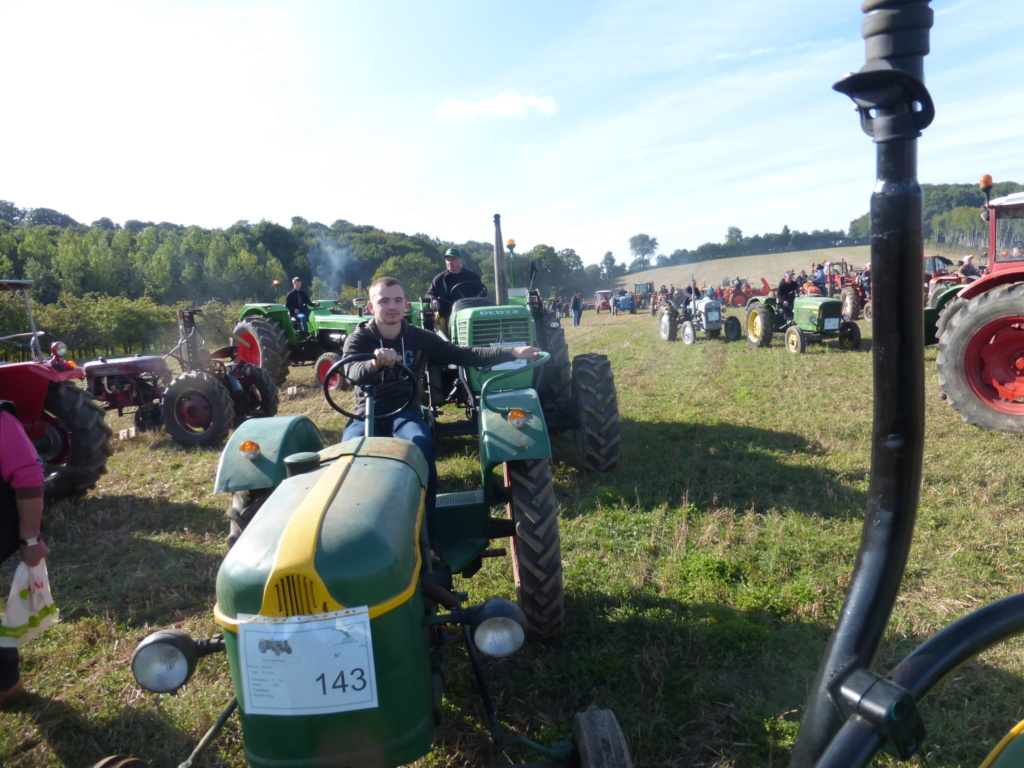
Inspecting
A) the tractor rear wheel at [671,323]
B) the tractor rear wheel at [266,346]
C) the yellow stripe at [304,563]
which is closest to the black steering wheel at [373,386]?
the yellow stripe at [304,563]

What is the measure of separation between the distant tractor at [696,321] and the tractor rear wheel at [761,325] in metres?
1.19

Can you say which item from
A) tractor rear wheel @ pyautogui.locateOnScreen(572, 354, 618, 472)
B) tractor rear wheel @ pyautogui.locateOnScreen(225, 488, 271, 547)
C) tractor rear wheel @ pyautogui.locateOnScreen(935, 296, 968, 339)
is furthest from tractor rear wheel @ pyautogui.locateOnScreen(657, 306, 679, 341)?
tractor rear wheel @ pyautogui.locateOnScreen(225, 488, 271, 547)

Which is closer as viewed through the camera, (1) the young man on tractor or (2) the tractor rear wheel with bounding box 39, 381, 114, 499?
(1) the young man on tractor

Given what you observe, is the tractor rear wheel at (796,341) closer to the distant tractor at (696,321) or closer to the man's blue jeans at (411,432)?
the distant tractor at (696,321)

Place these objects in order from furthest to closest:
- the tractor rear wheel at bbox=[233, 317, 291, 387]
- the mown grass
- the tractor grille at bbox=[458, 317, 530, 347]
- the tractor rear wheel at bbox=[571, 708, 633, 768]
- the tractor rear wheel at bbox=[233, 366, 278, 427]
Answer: the tractor rear wheel at bbox=[233, 317, 291, 387], the tractor rear wheel at bbox=[233, 366, 278, 427], the tractor grille at bbox=[458, 317, 530, 347], the mown grass, the tractor rear wheel at bbox=[571, 708, 633, 768]

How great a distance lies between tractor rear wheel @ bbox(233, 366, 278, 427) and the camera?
763cm

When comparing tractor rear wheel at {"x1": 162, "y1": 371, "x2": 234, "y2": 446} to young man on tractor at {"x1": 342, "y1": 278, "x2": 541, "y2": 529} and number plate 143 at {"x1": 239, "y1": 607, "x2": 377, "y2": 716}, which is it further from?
number plate 143 at {"x1": 239, "y1": 607, "x2": 377, "y2": 716}

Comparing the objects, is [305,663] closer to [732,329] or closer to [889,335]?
[889,335]

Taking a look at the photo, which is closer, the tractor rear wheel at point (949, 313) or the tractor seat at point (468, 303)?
the tractor seat at point (468, 303)

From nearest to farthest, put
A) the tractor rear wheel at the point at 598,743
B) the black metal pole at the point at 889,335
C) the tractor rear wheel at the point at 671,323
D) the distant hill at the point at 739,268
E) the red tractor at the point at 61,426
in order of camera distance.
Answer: the black metal pole at the point at 889,335
the tractor rear wheel at the point at 598,743
the red tractor at the point at 61,426
the tractor rear wheel at the point at 671,323
the distant hill at the point at 739,268

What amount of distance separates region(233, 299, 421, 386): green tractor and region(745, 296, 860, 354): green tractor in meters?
6.69

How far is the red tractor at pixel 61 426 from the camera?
5.15 m

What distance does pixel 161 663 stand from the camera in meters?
1.85

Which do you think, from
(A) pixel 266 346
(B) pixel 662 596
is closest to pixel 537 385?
(B) pixel 662 596
